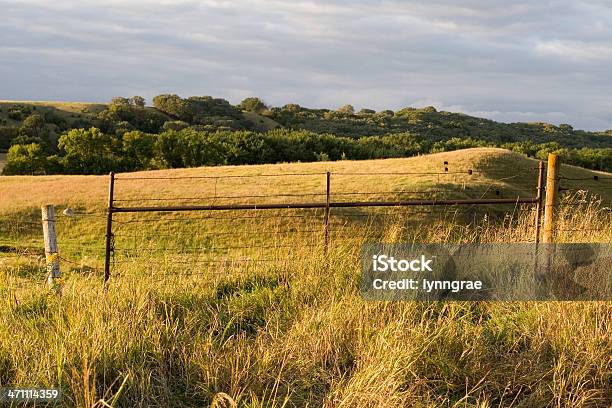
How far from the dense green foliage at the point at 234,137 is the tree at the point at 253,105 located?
26 cm

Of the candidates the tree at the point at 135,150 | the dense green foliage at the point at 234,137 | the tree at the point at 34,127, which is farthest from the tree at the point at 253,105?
the tree at the point at 135,150

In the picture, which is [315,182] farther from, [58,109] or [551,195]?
[58,109]

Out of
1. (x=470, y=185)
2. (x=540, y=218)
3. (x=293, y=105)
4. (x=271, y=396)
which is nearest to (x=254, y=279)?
(x=271, y=396)

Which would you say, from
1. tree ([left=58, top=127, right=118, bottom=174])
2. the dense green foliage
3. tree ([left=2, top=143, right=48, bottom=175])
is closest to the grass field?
the dense green foliage

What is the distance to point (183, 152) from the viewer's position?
6125cm

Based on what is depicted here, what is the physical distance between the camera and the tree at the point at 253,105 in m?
156

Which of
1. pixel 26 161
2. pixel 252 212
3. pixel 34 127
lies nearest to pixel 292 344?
pixel 252 212

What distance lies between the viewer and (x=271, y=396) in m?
4.71

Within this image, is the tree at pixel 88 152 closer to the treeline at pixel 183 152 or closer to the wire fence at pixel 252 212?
the treeline at pixel 183 152

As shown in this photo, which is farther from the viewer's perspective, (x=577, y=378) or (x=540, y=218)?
(x=540, y=218)

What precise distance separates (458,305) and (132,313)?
3.46 m

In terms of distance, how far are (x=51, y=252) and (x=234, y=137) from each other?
60460 mm

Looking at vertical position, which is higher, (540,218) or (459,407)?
(540,218)

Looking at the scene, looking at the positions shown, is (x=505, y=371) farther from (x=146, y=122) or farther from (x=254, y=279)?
(x=146, y=122)
